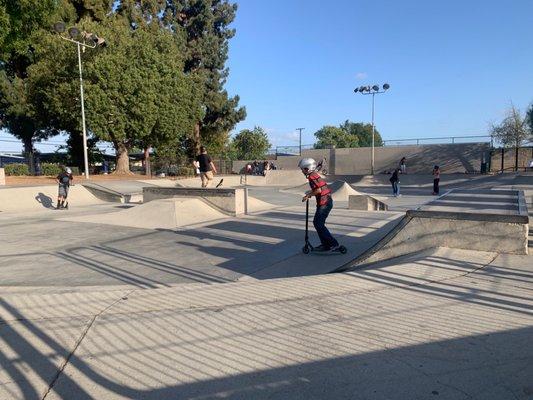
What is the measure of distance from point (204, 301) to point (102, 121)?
25.9 m

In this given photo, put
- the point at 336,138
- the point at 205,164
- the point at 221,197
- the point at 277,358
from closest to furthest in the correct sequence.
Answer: the point at 277,358
the point at 221,197
the point at 205,164
the point at 336,138

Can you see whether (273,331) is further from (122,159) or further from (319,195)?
(122,159)

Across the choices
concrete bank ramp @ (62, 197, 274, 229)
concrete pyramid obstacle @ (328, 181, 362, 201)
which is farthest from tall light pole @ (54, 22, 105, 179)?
concrete pyramid obstacle @ (328, 181, 362, 201)

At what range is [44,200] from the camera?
17109mm

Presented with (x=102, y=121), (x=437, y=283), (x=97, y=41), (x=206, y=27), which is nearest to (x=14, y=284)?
(x=437, y=283)

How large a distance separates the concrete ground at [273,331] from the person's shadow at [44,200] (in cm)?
1133

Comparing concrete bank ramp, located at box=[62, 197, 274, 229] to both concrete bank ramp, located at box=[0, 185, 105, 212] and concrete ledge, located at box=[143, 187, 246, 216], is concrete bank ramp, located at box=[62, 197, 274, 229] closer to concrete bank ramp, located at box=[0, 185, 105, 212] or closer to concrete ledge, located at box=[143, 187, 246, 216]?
concrete ledge, located at box=[143, 187, 246, 216]

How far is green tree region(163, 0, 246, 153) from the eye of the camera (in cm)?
4131

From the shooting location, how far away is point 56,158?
36.0 metres

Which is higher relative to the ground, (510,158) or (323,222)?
(510,158)

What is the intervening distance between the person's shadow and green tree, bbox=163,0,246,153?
24.1m

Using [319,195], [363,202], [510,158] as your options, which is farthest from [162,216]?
[510,158]

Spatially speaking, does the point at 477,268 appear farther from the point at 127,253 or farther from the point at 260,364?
the point at 127,253

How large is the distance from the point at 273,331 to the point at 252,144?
62.6 meters
